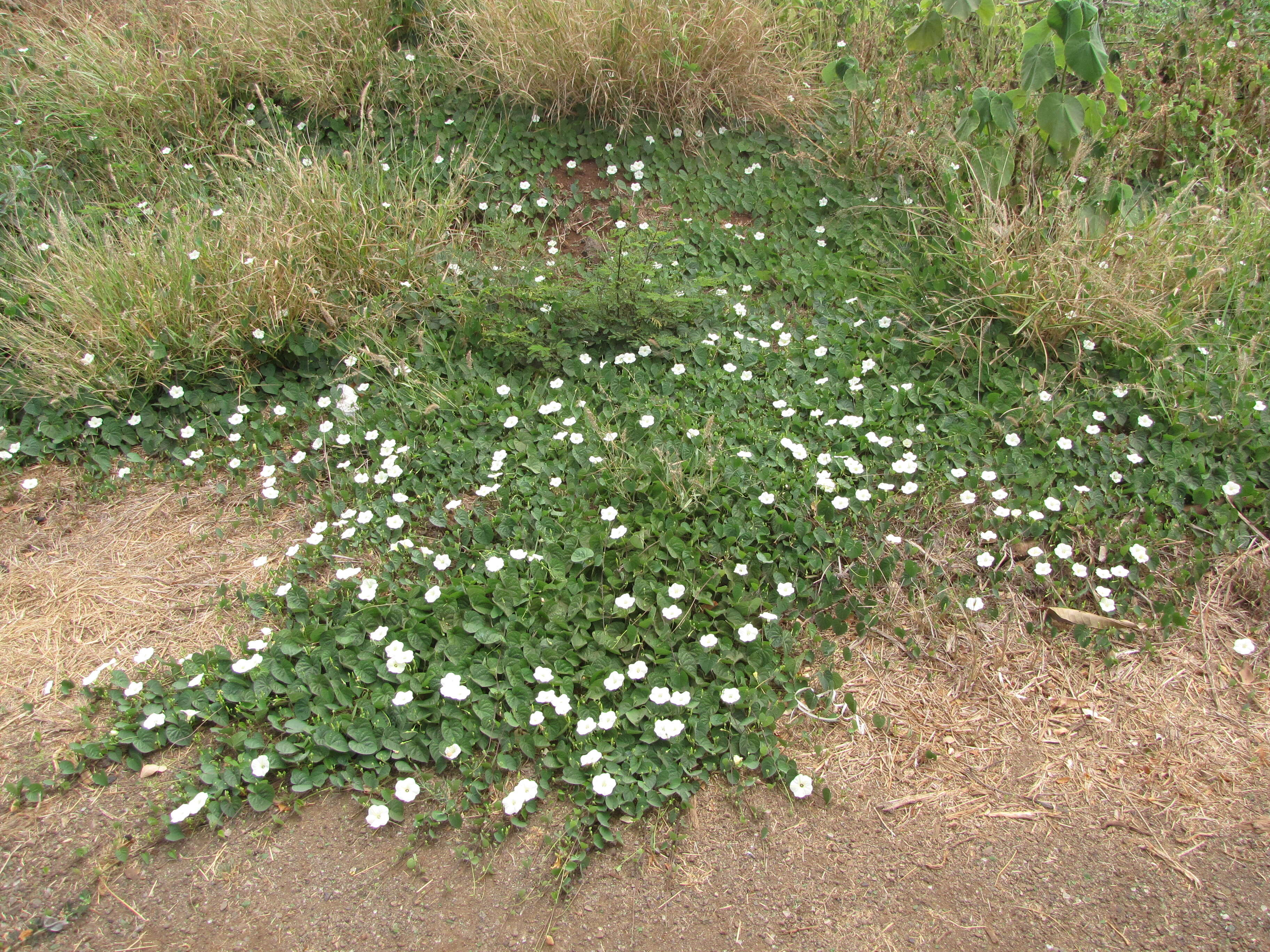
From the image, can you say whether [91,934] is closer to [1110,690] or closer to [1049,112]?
[1110,690]

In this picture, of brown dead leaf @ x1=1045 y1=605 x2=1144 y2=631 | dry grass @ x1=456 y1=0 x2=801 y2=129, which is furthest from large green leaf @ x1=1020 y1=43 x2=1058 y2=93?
brown dead leaf @ x1=1045 y1=605 x2=1144 y2=631

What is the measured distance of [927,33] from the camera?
3740mm

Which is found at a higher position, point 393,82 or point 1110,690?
point 393,82

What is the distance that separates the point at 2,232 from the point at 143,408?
1668mm

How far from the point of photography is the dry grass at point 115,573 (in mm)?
2988

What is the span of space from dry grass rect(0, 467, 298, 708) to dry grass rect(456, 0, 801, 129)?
119 inches

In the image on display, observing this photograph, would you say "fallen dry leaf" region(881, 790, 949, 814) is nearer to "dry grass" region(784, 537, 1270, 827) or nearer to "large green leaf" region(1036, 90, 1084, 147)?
"dry grass" region(784, 537, 1270, 827)

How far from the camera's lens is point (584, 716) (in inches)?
102

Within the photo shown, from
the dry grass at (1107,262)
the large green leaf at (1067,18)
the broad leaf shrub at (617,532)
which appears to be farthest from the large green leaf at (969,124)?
the broad leaf shrub at (617,532)

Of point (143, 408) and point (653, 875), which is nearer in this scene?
point (653, 875)

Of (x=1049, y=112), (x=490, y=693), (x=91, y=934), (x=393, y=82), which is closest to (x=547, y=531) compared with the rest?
(x=490, y=693)

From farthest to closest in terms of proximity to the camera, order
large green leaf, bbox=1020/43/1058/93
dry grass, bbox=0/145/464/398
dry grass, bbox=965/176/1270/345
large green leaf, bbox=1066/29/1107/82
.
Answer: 1. dry grass, bbox=0/145/464/398
2. dry grass, bbox=965/176/1270/345
3. large green leaf, bbox=1020/43/1058/93
4. large green leaf, bbox=1066/29/1107/82

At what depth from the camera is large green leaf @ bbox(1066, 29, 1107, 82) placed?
3.14 meters

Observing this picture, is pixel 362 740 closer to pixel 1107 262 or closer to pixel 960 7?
pixel 960 7
